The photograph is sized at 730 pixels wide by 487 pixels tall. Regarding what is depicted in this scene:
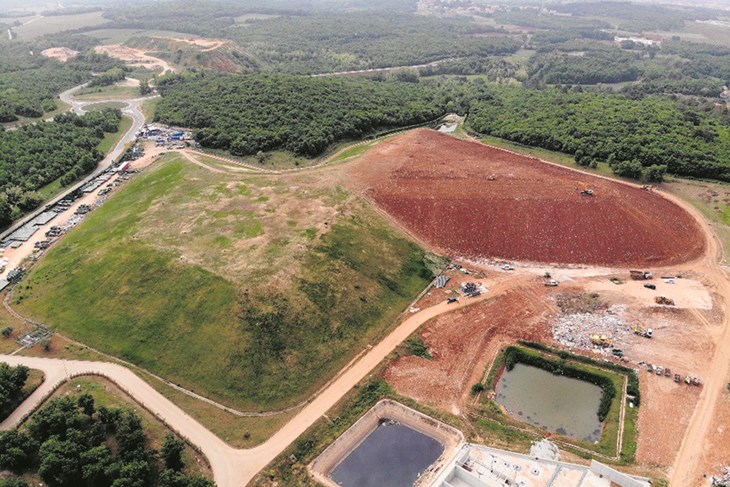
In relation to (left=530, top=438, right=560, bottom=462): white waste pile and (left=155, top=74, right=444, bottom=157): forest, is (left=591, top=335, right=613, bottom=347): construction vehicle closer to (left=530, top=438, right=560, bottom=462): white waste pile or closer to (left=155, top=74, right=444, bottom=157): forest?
(left=530, top=438, right=560, bottom=462): white waste pile

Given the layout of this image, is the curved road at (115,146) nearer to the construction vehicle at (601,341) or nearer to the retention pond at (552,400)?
the retention pond at (552,400)

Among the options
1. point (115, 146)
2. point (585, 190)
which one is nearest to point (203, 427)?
point (585, 190)

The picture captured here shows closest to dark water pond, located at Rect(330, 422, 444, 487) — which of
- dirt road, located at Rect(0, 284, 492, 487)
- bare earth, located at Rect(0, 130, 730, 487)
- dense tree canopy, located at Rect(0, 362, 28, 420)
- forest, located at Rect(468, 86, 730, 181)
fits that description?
bare earth, located at Rect(0, 130, 730, 487)

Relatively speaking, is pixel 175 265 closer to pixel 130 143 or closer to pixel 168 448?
pixel 168 448

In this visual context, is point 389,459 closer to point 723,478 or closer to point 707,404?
point 723,478

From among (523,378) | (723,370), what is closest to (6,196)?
(523,378)

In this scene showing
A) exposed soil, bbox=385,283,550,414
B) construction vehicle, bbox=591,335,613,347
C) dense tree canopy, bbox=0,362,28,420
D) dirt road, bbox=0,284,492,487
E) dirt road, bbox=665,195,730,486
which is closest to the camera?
dirt road, bbox=665,195,730,486

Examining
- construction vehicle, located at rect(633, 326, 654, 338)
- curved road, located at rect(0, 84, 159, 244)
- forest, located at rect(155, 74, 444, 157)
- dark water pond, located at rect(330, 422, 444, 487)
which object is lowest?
dark water pond, located at rect(330, 422, 444, 487)

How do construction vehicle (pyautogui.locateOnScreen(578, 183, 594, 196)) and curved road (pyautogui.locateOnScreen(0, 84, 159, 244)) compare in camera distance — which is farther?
curved road (pyautogui.locateOnScreen(0, 84, 159, 244))

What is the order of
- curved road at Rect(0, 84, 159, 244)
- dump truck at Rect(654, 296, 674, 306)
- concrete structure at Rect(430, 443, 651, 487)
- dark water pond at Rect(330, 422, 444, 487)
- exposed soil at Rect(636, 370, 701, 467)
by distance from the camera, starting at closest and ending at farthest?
1. concrete structure at Rect(430, 443, 651, 487)
2. dark water pond at Rect(330, 422, 444, 487)
3. exposed soil at Rect(636, 370, 701, 467)
4. dump truck at Rect(654, 296, 674, 306)
5. curved road at Rect(0, 84, 159, 244)
